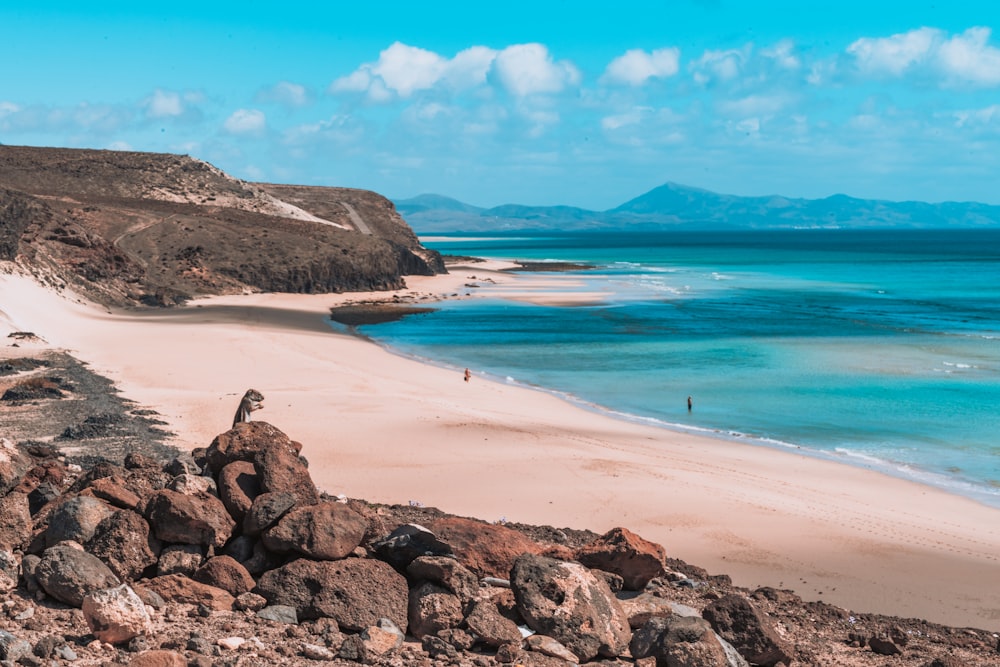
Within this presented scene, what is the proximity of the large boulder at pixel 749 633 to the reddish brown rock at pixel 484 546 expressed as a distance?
1.85m

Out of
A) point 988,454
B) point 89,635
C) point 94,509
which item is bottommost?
point 988,454

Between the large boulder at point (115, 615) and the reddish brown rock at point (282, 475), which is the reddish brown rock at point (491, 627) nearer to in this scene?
the reddish brown rock at point (282, 475)

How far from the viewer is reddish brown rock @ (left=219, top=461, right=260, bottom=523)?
931cm

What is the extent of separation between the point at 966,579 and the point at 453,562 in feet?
25.7

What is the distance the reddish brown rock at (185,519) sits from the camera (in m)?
8.75

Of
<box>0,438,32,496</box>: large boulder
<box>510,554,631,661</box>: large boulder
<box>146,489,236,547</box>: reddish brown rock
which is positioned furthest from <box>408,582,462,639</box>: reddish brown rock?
<box>0,438,32,496</box>: large boulder

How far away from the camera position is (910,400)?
92.5 feet

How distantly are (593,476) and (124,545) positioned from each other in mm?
10396

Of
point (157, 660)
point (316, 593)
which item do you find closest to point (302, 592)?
point (316, 593)

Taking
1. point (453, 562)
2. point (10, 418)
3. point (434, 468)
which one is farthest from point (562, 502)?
point (10, 418)

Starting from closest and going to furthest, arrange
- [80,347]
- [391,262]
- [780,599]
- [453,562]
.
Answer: [453,562] → [780,599] → [80,347] → [391,262]

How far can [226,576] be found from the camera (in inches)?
340

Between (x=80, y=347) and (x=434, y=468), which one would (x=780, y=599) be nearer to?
(x=434, y=468)

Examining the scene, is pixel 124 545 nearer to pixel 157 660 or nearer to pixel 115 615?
pixel 115 615
